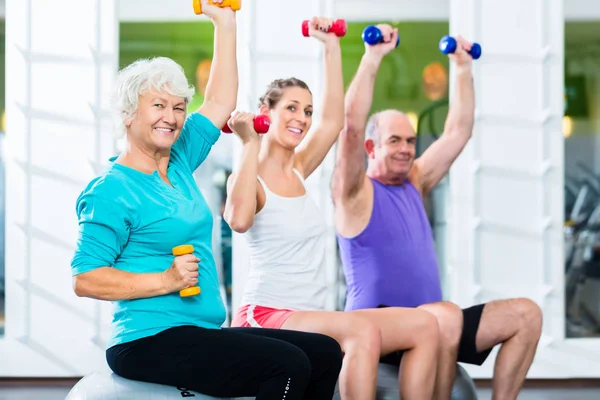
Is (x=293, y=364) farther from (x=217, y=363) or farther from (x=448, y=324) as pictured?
(x=448, y=324)

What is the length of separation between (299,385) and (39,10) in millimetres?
2528

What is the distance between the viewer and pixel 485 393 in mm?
3229

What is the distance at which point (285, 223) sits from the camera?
2.07 metres

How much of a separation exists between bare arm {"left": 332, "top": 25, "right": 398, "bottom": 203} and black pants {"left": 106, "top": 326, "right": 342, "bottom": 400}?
76 cm

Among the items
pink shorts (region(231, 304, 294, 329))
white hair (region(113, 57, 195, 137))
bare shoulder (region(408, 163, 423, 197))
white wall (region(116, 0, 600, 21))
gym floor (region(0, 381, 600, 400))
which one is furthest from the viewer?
white wall (region(116, 0, 600, 21))

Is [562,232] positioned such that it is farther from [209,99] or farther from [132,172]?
[132,172]

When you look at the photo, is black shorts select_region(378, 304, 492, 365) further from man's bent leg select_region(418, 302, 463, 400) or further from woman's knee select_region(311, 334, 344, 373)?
woman's knee select_region(311, 334, 344, 373)

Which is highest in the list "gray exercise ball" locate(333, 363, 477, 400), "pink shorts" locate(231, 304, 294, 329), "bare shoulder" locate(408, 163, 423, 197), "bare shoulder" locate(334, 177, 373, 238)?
"bare shoulder" locate(408, 163, 423, 197)

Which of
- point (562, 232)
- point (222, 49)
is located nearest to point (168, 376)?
point (222, 49)

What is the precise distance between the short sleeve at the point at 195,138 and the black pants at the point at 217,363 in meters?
0.44

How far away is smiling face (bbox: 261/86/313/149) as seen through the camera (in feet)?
7.29

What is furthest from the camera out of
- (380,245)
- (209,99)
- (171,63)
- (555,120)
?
(555,120)

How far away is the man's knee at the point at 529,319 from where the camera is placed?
229cm

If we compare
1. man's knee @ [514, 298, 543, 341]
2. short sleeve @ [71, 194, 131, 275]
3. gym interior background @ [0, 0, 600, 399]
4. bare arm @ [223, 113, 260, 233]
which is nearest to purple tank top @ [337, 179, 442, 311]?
man's knee @ [514, 298, 543, 341]
